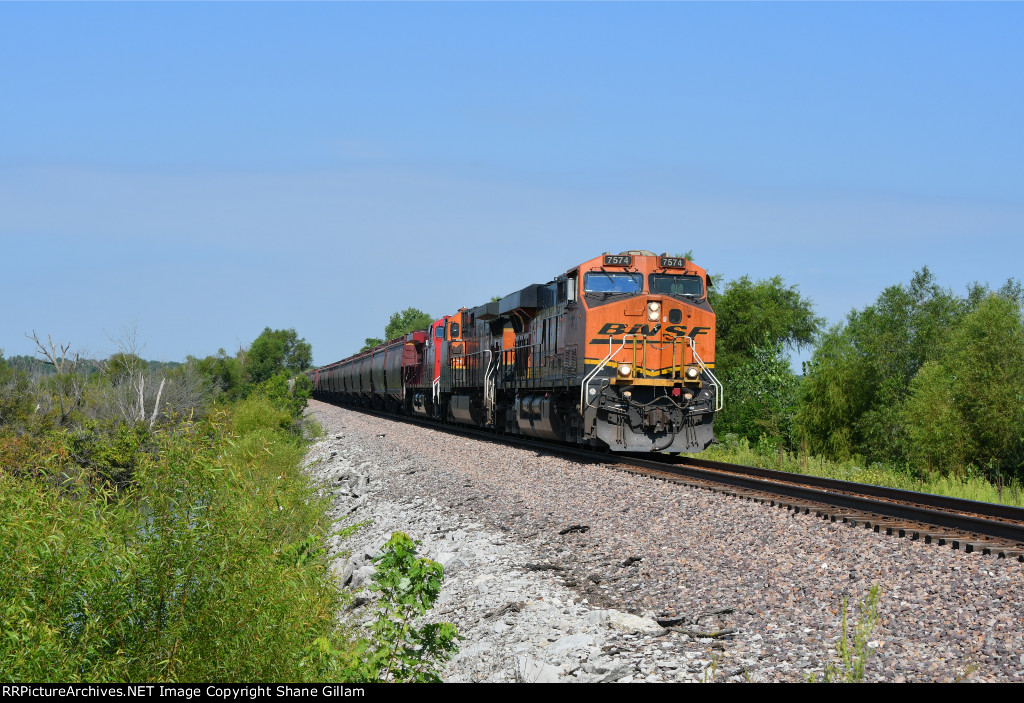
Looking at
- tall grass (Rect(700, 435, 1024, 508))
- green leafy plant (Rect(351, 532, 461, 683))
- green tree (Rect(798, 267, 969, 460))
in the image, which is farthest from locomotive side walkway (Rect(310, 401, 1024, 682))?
green tree (Rect(798, 267, 969, 460))

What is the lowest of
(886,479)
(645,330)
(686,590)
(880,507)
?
(886,479)

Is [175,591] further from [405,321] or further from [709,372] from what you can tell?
[405,321]

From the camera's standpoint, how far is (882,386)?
157ft

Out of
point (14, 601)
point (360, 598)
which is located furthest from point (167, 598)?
point (360, 598)

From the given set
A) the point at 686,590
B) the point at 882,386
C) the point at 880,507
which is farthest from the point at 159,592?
the point at 882,386

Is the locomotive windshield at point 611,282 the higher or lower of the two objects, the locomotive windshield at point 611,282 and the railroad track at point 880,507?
the higher

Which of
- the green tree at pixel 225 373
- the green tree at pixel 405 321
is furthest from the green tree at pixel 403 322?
the green tree at pixel 225 373

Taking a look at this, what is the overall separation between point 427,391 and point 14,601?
1182 inches

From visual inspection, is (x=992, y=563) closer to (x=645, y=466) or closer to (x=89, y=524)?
(x=89, y=524)

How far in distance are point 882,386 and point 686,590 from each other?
146 ft

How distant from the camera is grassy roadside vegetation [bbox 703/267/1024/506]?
1444 inches

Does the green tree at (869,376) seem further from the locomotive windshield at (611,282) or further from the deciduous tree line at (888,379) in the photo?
the locomotive windshield at (611,282)

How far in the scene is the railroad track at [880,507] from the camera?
27.7 ft

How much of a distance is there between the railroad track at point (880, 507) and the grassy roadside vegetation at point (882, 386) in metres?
6.70
